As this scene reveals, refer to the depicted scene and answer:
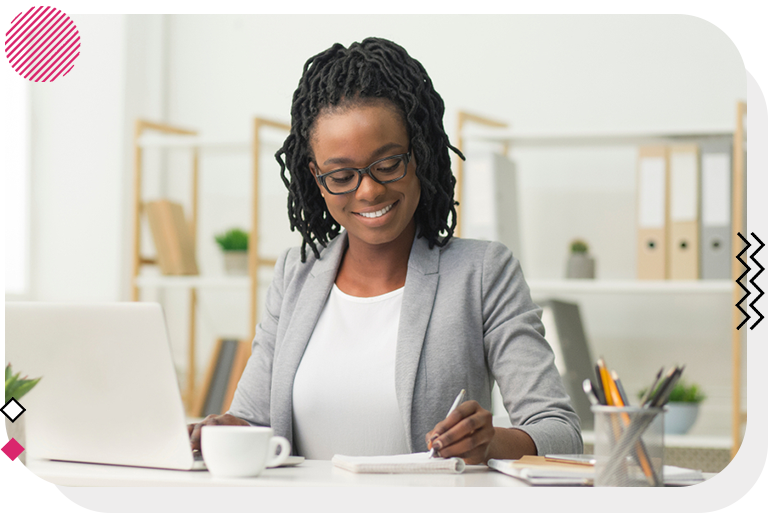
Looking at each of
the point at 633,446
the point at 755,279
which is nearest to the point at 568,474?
the point at 633,446

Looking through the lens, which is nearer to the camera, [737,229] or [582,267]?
[737,229]

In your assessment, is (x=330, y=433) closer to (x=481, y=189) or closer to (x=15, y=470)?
(x=15, y=470)

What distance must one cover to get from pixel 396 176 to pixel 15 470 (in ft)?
2.12

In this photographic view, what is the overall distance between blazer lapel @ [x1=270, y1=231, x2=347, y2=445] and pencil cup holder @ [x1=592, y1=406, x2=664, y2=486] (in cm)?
63

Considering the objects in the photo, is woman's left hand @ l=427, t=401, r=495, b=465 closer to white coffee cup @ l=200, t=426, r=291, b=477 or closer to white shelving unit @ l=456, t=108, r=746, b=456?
white coffee cup @ l=200, t=426, r=291, b=477

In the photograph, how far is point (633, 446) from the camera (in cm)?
71

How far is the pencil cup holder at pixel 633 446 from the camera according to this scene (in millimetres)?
705

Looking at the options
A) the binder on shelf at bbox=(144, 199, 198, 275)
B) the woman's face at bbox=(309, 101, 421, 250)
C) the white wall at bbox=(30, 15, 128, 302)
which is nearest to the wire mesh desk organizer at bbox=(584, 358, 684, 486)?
the woman's face at bbox=(309, 101, 421, 250)

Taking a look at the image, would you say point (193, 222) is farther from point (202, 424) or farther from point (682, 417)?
point (202, 424)

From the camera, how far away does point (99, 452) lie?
893 mm

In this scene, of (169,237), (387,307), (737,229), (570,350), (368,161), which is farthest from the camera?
(169,237)

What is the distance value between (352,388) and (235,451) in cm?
43

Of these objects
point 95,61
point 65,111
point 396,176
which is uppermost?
point 95,61

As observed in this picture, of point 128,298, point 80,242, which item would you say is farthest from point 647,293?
point 80,242
